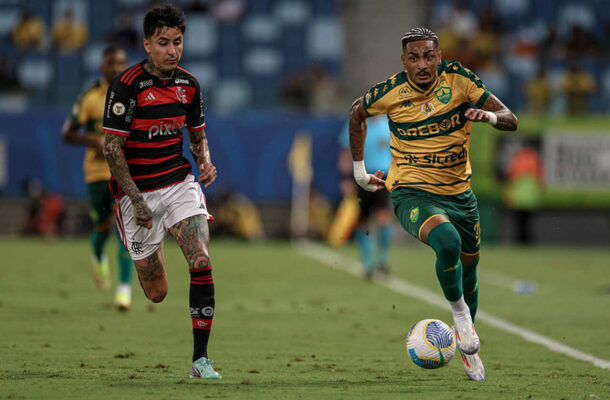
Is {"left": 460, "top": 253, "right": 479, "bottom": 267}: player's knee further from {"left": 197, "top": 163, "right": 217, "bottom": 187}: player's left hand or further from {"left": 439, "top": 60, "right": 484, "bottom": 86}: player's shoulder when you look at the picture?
{"left": 197, "top": 163, "right": 217, "bottom": 187}: player's left hand

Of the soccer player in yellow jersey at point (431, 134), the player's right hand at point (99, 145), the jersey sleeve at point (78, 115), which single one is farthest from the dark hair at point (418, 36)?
the jersey sleeve at point (78, 115)

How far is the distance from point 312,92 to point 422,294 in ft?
42.2

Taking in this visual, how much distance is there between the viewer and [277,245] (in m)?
Answer: 22.9

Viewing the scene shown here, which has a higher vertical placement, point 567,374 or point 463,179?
point 463,179

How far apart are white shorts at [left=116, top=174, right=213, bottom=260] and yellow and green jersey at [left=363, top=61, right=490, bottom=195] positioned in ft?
4.67

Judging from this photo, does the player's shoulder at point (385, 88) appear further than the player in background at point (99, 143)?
No

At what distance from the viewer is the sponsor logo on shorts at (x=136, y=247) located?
7.15 metres

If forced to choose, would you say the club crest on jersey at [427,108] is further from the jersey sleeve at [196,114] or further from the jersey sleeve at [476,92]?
the jersey sleeve at [196,114]

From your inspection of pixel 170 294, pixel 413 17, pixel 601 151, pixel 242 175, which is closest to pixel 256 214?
pixel 242 175

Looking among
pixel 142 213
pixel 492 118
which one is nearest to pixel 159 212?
pixel 142 213

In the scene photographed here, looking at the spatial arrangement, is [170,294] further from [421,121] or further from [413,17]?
[413,17]

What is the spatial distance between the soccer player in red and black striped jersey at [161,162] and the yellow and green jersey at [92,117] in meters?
3.43

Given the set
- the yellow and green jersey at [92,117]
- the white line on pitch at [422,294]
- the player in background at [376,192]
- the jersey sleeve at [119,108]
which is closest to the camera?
the jersey sleeve at [119,108]

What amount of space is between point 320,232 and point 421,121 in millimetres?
17347
